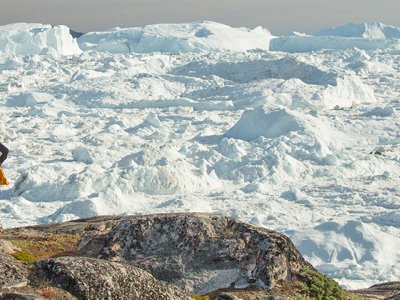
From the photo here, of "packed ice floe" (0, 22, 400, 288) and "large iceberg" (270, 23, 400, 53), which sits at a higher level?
"packed ice floe" (0, 22, 400, 288)

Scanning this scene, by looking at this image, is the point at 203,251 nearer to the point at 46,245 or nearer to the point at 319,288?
the point at 319,288

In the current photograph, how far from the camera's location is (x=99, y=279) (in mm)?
4488

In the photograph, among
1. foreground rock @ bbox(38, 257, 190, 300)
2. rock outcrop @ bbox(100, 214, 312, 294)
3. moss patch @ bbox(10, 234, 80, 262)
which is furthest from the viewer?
moss patch @ bbox(10, 234, 80, 262)

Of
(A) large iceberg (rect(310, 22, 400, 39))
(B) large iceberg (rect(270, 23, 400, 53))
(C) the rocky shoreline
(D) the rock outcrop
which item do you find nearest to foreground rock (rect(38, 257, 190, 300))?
(C) the rocky shoreline

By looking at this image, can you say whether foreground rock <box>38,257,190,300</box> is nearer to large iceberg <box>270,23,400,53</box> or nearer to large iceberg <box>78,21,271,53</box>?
large iceberg <box>270,23,400,53</box>

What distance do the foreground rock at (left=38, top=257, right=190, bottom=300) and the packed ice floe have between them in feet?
39.7

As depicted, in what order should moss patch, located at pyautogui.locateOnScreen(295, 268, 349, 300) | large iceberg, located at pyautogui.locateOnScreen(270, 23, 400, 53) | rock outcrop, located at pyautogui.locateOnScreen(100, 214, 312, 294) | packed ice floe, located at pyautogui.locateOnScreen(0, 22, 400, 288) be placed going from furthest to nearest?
large iceberg, located at pyautogui.locateOnScreen(270, 23, 400, 53), packed ice floe, located at pyautogui.locateOnScreen(0, 22, 400, 288), rock outcrop, located at pyautogui.locateOnScreen(100, 214, 312, 294), moss patch, located at pyautogui.locateOnScreen(295, 268, 349, 300)

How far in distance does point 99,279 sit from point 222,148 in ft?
91.7

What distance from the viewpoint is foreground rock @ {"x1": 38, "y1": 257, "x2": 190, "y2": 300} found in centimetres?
441

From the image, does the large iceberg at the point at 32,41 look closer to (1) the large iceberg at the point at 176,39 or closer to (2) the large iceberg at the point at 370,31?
(1) the large iceberg at the point at 176,39

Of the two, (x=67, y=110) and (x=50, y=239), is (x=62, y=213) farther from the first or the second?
(x=67, y=110)

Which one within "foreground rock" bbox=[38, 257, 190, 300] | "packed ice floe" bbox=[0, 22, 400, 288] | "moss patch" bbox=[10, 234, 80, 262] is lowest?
"packed ice floe" bbox=[0, 22, 400, 288]

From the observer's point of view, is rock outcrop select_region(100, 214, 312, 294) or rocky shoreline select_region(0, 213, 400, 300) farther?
rock outcrop select_region(100, 214, 312, 294)

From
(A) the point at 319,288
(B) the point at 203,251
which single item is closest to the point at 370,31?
(B) the point at 203,251
